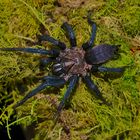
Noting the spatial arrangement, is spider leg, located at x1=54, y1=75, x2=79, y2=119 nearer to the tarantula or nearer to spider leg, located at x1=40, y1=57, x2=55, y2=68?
the tarantula

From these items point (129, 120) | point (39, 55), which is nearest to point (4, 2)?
point (39, 55)

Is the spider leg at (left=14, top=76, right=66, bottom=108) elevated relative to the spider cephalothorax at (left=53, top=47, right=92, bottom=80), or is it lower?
lower

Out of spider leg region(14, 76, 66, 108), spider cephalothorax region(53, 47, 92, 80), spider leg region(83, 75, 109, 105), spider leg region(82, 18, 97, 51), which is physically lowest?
spider leg region(83, 75, 109, 105)

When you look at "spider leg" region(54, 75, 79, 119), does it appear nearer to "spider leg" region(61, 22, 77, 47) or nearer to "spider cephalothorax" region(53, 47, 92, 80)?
"spider cephalothorax" region(53, 47, 92, 80)

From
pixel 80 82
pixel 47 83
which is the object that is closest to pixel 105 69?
pixel 80 82

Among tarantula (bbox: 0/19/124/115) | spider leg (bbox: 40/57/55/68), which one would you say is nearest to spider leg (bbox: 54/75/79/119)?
tarantula (bbox: 0/19/124/115)

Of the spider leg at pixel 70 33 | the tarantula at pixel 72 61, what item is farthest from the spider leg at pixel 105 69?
the spider leg at pixel 70 33

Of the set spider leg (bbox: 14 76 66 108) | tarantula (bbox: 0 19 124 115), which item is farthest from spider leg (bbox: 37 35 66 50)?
spider leg (bbox: 14 76 66 108)
